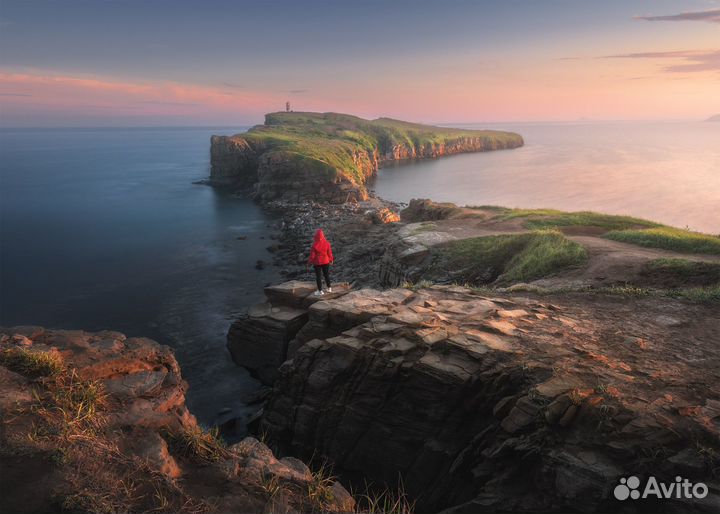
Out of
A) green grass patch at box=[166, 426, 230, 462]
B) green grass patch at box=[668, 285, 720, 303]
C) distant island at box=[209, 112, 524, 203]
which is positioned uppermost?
distant island at box=[209, 112, 524, 203]

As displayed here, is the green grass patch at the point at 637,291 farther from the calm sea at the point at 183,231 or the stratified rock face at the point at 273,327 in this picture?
the calm sea at the point at 183,231

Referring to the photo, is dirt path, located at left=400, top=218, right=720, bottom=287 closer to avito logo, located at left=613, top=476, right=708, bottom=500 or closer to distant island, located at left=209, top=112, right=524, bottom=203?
avito logo, located at left=613, top=476, right=708, bottom=500

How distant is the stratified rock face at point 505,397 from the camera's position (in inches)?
341

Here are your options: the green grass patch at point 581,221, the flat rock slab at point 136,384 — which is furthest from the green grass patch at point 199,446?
the green grass patch at point 581,221

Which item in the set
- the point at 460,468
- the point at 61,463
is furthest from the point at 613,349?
the point at 61,463

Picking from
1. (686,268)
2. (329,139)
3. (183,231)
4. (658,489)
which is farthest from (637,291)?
(329,139)

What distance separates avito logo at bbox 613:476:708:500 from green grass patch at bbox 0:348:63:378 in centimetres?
1266

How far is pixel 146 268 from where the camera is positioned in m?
47.6

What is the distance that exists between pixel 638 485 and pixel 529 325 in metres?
6.52

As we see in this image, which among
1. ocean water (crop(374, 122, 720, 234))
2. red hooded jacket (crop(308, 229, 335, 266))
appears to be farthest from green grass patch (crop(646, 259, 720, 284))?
ocean water (crop(374, 122, 720, 234))

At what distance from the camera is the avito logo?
25.0 feet

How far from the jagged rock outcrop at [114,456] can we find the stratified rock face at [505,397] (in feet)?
15.8

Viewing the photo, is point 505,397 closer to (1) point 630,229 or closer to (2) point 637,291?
(2) point 637,291

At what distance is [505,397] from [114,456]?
9.27 meters
